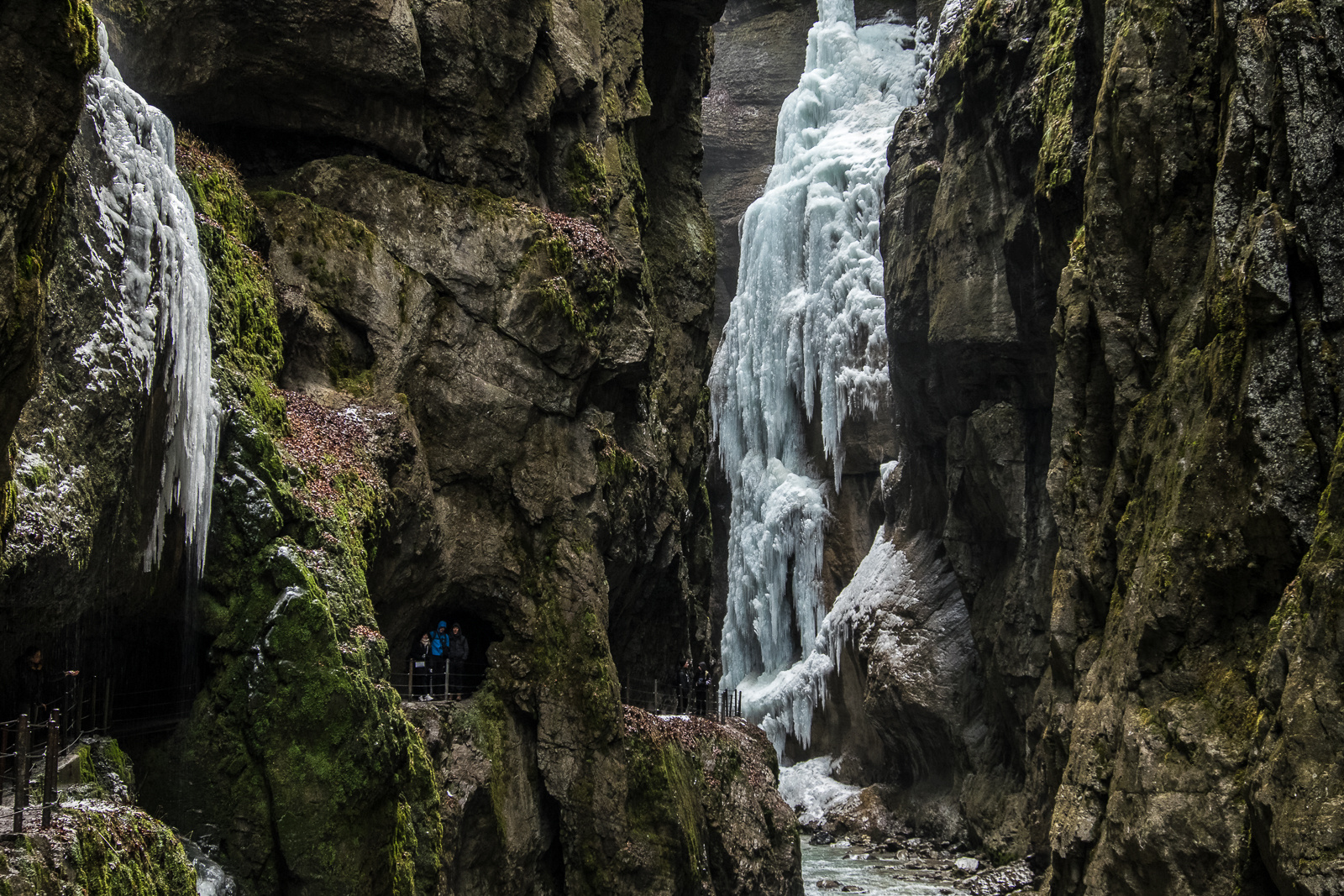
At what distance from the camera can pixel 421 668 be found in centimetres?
1745

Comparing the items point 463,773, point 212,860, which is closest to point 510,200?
point 463,773

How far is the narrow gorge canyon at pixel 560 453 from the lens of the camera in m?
10.5

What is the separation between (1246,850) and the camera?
1267 centimetres

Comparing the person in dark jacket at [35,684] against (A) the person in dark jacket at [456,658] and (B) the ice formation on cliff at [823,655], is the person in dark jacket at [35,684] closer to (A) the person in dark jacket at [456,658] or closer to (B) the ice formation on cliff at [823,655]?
(A) the person in dark jacket at [456,658]

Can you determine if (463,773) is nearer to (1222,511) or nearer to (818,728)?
(1222,511)

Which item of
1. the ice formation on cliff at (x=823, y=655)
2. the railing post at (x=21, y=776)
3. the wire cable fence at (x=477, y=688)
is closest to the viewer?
the railing post at (x=21, y=776)

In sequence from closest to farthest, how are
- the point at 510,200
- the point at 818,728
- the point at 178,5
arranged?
the point at 178,5 → the point at 510,200 → the point at 818,728

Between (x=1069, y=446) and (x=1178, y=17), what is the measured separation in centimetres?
671

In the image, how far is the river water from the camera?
26859 mm

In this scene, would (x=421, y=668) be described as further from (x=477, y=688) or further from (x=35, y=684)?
(x=35, y=684)

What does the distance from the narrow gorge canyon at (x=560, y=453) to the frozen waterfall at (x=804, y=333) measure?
32.1 feet

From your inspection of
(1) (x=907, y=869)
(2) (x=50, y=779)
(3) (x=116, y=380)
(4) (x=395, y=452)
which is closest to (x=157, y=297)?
(3) (x=116, y=380)

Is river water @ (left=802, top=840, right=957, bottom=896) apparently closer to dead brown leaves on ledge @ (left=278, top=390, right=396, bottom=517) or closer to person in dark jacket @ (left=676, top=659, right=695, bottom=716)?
person in dark jacket @ (left=676, top=659, right=695, bottom=716)

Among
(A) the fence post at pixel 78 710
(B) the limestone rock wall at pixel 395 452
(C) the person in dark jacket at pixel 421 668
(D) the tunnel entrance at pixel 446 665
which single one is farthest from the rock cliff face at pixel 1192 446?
(A) the fence post at pixel 78 710
